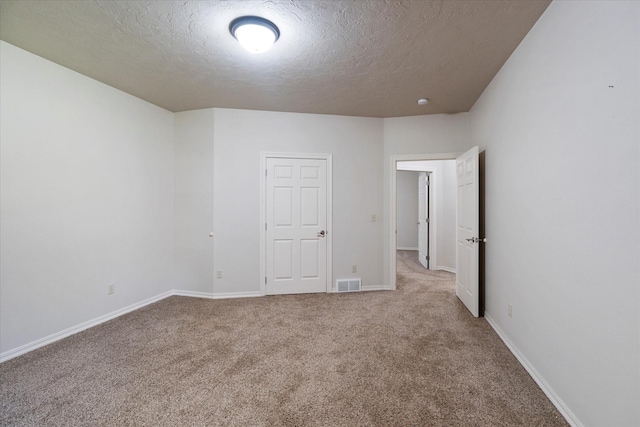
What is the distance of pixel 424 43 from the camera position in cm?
216

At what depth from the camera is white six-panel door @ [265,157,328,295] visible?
3822 mm

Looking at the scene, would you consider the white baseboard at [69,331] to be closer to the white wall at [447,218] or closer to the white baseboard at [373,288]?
the white baseboard at [373,288]

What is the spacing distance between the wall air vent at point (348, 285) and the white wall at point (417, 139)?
42cm

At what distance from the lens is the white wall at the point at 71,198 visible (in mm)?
2244

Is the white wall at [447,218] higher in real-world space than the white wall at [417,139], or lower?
lower

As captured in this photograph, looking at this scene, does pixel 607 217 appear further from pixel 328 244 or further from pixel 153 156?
pixel 153 156

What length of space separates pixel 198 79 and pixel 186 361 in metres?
2.74

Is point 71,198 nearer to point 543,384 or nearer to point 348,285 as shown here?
point 348,285

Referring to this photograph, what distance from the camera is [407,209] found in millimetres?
8234

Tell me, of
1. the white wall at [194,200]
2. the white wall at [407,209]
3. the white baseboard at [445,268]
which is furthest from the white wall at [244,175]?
the white wall at [407,209]

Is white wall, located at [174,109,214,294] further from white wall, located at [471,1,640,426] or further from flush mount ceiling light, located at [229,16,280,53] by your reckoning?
white wall, located at [471,1,640,426]

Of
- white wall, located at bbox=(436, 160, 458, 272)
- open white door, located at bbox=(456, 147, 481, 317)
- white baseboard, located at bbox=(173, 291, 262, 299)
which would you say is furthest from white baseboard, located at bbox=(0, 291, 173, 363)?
white wall, located at bbox=(436, 160, 458, 272)

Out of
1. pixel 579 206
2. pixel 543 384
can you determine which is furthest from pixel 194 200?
pixel 543 384

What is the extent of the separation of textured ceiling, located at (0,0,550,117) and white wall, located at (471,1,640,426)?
43 cm
